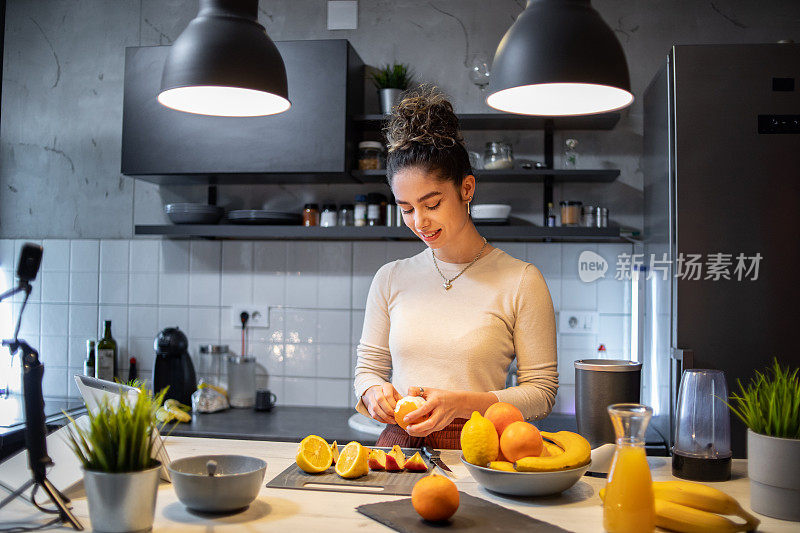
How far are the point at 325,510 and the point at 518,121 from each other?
2.20 metres

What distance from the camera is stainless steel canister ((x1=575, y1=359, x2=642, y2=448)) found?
1.46 meters

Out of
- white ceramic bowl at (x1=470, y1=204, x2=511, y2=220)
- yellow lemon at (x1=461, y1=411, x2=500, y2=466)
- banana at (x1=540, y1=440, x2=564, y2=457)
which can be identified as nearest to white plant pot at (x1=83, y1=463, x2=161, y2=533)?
yellow lemon at (x1=461, y1=411, x2=500, y2=466)

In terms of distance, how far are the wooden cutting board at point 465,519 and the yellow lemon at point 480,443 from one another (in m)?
0.07

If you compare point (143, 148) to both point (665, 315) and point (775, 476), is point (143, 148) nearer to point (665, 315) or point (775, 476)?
point (665, 315)

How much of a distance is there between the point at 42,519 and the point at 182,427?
5.65 feet

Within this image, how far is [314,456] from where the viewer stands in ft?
4.35

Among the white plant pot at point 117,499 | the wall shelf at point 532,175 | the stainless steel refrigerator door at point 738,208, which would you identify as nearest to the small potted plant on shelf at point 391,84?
the wall shelf at point 532,175

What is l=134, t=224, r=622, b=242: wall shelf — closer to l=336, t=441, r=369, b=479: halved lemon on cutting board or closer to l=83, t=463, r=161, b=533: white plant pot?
l=336, t=441, r=369, b=479: halved lemon on cutting board

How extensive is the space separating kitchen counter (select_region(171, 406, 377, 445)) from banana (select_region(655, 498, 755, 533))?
5.42 feet

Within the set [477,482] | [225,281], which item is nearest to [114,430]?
[477,482]

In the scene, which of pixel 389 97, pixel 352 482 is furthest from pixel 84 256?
pixel 352 482

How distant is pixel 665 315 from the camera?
2.57 meters

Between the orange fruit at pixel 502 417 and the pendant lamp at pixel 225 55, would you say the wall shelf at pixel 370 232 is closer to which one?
the pendant lamp at pixel 225 55

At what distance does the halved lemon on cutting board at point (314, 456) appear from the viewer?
130 cm
